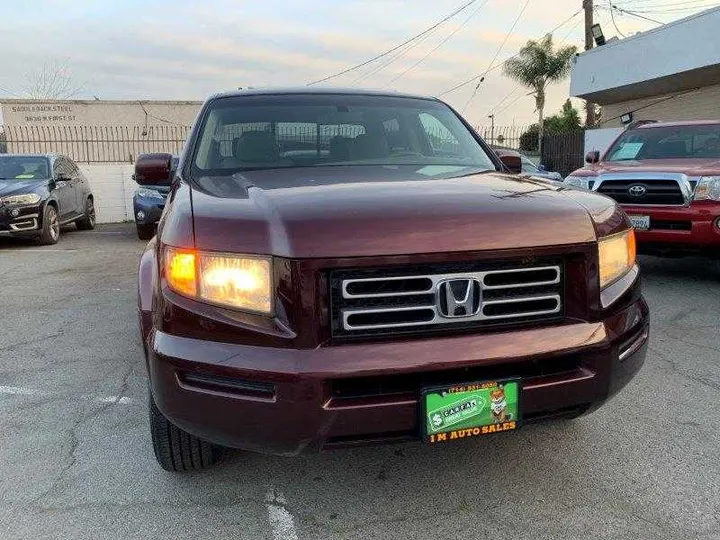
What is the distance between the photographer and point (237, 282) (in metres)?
2.13

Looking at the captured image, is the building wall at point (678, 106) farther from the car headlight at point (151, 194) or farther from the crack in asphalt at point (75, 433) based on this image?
the crack in asphalt at point (75, 433)

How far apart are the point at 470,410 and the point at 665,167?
530 cm

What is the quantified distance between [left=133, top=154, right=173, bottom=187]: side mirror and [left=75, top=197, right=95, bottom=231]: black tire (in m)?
10.5

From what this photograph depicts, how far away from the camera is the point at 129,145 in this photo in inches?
833

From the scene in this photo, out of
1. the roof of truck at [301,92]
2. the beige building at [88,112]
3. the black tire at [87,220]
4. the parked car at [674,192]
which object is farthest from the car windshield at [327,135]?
the beige building at [88,112]

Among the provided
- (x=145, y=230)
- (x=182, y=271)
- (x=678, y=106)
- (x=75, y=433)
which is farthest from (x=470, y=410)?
(x=678, y=106)

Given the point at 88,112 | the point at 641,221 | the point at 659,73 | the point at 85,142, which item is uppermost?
the point at 659,73

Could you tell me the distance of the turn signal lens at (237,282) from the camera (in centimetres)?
211

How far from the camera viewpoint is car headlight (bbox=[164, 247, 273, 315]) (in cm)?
211

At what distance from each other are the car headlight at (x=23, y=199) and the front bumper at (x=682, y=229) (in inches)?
354

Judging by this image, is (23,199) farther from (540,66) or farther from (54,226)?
(540,66)

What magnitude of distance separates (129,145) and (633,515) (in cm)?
2131

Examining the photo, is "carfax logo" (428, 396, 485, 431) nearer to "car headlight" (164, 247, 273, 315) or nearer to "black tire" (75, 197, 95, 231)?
"car headlight" (164, 247, 273, 315)

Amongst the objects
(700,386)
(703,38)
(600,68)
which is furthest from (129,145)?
(700,386)
